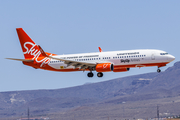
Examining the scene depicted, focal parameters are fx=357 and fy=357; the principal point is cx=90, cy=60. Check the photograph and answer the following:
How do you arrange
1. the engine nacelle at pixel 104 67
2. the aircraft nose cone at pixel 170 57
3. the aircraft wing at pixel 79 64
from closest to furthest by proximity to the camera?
the aircraft nose cone at pixel 170 57 < the engine nacelle at pixel 104 67 < the aircraft wing at pixel 79 64

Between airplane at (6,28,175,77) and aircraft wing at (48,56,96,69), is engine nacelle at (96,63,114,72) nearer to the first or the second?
airplane at (6,28,175,77)

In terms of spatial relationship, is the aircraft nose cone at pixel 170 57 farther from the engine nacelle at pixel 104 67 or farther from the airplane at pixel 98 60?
the engine nacelle at pixel 104 67

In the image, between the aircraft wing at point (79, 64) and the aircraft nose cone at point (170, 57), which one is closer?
the aircraft nose cone at point (170, 57)

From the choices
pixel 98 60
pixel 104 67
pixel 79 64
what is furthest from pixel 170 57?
pixel 79 64

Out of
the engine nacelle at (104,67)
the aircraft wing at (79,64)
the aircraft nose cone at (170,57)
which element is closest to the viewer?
the aircraft nose cone at (170,57)

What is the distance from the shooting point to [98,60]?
90562mm

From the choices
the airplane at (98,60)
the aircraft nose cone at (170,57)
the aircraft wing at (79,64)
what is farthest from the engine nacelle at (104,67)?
the aircraft nose cone at (170,57)

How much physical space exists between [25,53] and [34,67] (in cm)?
528

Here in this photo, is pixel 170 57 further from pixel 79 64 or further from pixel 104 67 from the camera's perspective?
pixel 79 64

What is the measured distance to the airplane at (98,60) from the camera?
8638 centimetres

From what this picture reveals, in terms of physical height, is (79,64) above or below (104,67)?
above

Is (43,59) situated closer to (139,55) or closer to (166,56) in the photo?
(139,55)

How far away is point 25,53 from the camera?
331 feet

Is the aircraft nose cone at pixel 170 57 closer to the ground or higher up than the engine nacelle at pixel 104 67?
higher up
